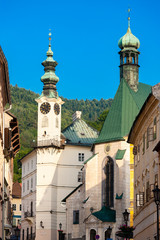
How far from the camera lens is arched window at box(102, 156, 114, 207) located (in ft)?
248

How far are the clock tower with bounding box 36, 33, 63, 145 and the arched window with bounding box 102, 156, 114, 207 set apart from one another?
17428mm

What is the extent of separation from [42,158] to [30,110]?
107904mm

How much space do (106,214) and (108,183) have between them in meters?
4.54

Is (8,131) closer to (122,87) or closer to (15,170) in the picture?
(122,87)

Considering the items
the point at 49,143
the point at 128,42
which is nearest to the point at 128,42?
the point at 128,42

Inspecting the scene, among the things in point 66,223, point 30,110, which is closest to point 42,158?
point 66,223

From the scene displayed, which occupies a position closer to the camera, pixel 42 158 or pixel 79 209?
pixel 79 209

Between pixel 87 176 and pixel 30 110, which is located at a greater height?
pixel 30 110

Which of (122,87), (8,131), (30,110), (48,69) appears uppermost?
(30,110)

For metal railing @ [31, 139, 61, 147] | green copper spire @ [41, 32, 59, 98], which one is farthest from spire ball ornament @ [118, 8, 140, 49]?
metal railing @ [31, 139, 61, 147]

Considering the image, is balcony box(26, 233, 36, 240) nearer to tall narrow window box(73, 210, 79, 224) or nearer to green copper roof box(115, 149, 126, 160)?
tall narrow window box(73, 210, 79, 224)

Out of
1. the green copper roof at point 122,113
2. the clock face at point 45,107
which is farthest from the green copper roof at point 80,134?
the green copper roof at point 122,113

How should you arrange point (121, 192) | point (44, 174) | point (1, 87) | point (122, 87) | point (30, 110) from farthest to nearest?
point (30, 110) < point (44, 174) < point (122, 87) < point (121, 192) < point (1, 87)

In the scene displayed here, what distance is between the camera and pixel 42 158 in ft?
304
